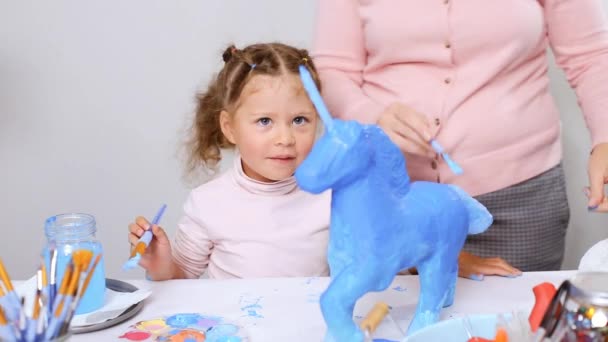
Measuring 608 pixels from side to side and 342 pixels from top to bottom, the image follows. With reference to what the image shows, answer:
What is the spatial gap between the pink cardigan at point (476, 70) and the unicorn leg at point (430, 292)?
37cm

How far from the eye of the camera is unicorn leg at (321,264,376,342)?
73cm

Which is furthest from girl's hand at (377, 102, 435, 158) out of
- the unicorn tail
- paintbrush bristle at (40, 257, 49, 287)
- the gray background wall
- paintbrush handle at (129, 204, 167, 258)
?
the gray background wall

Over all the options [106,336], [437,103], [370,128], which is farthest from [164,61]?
[370,128]

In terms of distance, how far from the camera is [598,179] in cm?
99

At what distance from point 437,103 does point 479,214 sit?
0.35 m

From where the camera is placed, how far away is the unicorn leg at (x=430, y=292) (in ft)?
2.63

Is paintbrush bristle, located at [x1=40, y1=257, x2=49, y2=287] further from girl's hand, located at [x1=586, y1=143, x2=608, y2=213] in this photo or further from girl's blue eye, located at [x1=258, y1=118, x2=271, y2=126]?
girl's hand, located at [x1=586, y1=143, x2=608, y2=213]

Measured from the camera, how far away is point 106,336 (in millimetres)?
852

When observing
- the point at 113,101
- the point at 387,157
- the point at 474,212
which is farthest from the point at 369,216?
the point at 113,101

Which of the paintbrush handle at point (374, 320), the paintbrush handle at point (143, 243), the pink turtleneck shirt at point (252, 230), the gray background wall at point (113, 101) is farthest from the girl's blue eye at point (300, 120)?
the gray background wall at point (113, 101)

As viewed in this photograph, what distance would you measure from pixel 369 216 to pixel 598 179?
42 cm

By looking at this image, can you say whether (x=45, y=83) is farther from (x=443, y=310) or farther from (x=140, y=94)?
(x=443, y=310)

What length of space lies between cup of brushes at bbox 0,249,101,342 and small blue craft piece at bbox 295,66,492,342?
0.21 meters

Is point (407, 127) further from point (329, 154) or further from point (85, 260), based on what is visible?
point (85, 260)
